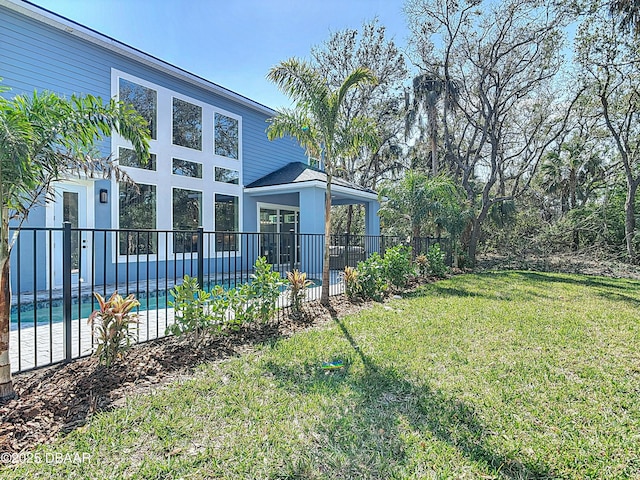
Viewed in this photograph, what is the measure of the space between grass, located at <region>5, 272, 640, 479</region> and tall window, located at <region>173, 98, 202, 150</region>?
7.99 m

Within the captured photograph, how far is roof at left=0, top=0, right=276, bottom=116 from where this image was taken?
729 centimetres

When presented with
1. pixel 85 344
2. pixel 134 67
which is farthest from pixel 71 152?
pixel 134 67

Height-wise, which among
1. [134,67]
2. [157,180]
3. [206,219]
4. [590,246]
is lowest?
[590,246]

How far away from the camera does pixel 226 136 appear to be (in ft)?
39.5

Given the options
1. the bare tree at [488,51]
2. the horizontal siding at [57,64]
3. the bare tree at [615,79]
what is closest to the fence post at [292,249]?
the horizontal siding at [57,64]

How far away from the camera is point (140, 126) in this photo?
3.74 metres

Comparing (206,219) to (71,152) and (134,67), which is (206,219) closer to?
(134,67)

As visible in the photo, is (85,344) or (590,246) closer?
(85,344)

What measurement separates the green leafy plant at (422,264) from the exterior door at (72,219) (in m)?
9.05

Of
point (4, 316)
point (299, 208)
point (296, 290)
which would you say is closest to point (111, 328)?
point (4, 316)

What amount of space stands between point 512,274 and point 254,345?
11.3 meters

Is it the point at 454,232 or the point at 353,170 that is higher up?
the point at 353,170

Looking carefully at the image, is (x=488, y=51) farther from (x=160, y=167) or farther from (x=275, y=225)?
(x=160, y=167)

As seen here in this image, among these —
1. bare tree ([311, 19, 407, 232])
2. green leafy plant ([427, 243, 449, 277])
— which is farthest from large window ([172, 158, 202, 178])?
bare tree ([311, 19, 407, 232])
